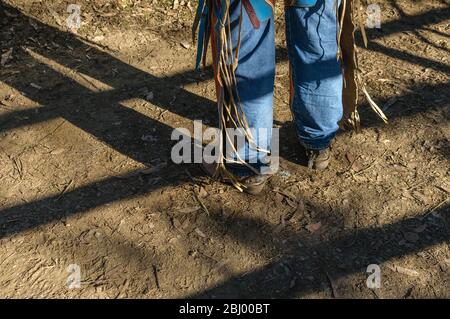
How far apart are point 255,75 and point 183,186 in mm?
834

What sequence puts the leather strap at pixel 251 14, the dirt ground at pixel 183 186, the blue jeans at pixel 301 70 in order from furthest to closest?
1. the dirt ground at pixel 183 186
2. the blue jeans at pixel 301 70
3. the leather strap at pixel 251 14

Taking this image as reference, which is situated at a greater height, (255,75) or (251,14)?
(251,14)

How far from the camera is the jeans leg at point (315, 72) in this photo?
106 inches

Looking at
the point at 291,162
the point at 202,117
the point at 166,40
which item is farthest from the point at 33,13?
the point at 291,162

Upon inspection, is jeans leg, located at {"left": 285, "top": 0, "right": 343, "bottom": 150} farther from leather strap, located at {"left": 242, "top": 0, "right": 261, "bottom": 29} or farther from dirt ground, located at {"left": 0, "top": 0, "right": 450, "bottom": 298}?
dirt ground, located at {"left": 0, "top": 0, "right": 450, "bottom": 298}

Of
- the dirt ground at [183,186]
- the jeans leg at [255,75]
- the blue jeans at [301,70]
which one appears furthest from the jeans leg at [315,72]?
the dirt ground at [183,186]

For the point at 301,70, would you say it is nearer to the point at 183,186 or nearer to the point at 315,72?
A: the point at 315,72

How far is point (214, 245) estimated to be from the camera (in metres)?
2.98

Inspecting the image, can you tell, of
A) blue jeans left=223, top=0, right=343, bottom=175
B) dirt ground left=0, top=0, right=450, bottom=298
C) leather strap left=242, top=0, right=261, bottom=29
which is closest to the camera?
leather strap left=242, top=0, right=261, bottom=29

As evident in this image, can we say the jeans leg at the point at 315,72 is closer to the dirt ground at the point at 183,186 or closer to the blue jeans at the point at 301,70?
the blue jeans at the point at 301,70

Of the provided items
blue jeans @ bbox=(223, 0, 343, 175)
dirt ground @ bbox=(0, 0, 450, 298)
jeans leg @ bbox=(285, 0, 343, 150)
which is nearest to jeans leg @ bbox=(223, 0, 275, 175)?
blue jeans @ bbox=(223, 0, 343, 175)

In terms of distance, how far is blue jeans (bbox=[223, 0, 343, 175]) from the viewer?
2.65m

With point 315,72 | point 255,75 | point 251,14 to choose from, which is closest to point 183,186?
point 255,75

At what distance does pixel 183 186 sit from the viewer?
329 centimetres
